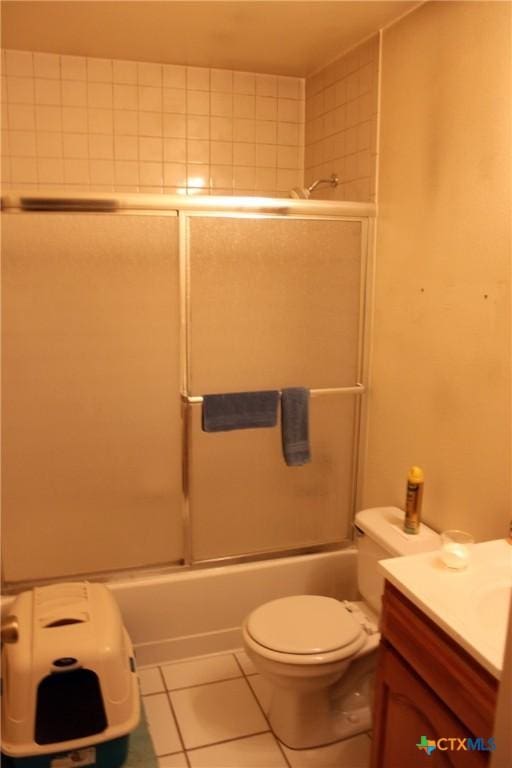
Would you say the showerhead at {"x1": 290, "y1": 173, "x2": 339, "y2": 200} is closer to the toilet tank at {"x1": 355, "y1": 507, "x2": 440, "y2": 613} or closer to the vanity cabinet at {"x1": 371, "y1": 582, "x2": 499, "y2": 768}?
the toilet tank at {"x1": 355, "y1": 507, "x2": 440, "y2": 613}

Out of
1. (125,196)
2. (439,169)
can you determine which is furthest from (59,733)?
(439,169)

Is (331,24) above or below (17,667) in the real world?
above

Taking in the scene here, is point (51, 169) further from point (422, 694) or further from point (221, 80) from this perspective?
point (422, 694)


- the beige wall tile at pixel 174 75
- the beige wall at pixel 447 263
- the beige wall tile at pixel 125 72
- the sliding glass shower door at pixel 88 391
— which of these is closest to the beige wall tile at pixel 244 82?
the beige wall tile at pixel 174 75

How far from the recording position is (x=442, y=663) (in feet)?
4.12

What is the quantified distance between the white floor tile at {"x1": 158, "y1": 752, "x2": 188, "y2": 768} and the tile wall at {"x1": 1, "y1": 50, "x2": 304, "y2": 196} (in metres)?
2.23

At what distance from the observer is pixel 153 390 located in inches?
86.2

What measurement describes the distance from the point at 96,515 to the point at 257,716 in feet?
2.94

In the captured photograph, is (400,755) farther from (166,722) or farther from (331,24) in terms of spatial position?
(331,24)

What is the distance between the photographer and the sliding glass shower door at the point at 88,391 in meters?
2.02

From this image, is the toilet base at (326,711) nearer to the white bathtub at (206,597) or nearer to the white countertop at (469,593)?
the white bathtub at (206,597)

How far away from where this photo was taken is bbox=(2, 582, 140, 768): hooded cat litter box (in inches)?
64.7

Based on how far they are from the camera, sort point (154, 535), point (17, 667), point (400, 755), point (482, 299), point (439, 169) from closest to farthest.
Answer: point (400, 755), point (17, 667), point (482, 299), point (439, 169), point (154, 535)

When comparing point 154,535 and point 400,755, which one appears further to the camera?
point 154,535
